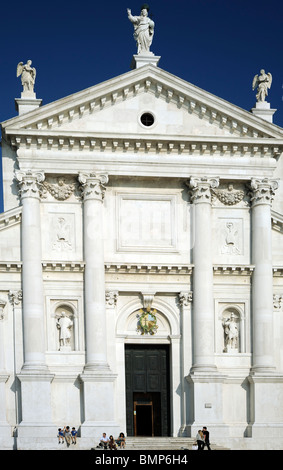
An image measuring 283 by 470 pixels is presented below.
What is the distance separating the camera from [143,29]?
54.1 metres

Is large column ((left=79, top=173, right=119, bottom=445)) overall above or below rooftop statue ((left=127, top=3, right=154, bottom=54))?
below

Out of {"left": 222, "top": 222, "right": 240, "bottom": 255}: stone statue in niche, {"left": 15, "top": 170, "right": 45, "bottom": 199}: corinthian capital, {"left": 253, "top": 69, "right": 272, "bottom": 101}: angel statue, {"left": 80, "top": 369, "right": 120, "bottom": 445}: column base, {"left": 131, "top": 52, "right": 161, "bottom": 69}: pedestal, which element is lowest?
{"left": 80, "top": 369, "right": 120, "bottom": 445}: column base

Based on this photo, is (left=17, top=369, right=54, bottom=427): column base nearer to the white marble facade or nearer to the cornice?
the white marble facade

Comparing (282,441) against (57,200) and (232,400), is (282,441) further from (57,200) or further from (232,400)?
(57,200)

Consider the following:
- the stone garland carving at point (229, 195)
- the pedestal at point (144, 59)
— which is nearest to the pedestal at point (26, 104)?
the pedestal at point (144, 59)

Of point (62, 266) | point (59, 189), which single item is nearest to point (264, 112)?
point (59, 189)

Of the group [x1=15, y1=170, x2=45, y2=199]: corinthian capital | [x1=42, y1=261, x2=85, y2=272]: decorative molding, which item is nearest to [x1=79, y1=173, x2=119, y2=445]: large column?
[x1=42, y1=261, x2=85, y2=272]: decorative molding

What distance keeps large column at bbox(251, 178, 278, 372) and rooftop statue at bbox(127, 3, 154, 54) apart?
6.81m

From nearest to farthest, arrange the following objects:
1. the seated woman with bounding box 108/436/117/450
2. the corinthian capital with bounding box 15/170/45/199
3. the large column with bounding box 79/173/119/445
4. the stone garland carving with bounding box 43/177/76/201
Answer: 1. the seated woman with bounding box 108/436/117/450
2. the large column with bounding box 79/173/119/445
3. the corinthian capital with bounding box 15/170/45/199
4. the stone garland carving with bounding box 43/177/76/201

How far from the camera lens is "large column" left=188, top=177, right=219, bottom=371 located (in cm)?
5191

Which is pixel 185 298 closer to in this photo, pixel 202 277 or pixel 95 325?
pixel 202 277

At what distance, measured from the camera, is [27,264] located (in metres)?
51.3

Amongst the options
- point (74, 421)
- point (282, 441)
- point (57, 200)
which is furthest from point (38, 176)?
point (282, 441)

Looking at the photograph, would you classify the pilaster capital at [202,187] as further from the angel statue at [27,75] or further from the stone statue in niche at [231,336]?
the angel statue at [27,75]
